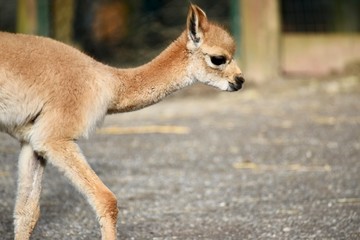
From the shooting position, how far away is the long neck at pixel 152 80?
711 centimetres

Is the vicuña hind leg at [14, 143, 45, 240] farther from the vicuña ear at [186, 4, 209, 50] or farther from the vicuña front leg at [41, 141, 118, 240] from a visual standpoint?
the vicuña ear at [186, 4, 209, 50]

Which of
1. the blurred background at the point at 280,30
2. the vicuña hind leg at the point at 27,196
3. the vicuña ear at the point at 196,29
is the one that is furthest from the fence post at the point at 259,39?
the vicuña hind leg at the point at 27,196

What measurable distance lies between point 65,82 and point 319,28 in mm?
9125

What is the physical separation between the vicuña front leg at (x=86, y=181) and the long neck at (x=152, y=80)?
1.88 ft

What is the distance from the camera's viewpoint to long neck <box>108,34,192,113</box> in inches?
280

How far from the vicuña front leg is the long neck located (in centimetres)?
57

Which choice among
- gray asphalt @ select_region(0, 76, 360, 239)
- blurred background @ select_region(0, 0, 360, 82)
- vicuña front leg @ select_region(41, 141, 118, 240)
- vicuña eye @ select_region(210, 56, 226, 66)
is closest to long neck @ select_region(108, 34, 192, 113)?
vicuña eye @ select_region(210, 56, 226, 66)

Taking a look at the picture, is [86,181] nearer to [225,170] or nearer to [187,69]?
[187,69]

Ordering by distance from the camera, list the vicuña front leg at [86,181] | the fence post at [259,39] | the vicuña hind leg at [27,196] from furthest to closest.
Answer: the fence post at [259,39] < the vicuña hind leg at [27,196] < the vicuña front leg at [86,181]

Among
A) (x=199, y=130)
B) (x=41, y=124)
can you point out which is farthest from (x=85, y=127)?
(x=199, y=130)

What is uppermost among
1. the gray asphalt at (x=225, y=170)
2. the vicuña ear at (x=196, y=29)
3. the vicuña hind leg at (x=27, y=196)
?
the vicuña ear at (x=196, y=29)

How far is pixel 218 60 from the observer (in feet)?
24.3

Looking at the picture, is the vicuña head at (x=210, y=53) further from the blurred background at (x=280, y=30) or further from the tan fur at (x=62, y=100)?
the blurred background at (x=280, y=30)

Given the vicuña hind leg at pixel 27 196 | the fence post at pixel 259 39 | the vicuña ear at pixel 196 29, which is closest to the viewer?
the vicuña hind leg at pixel 27 196
